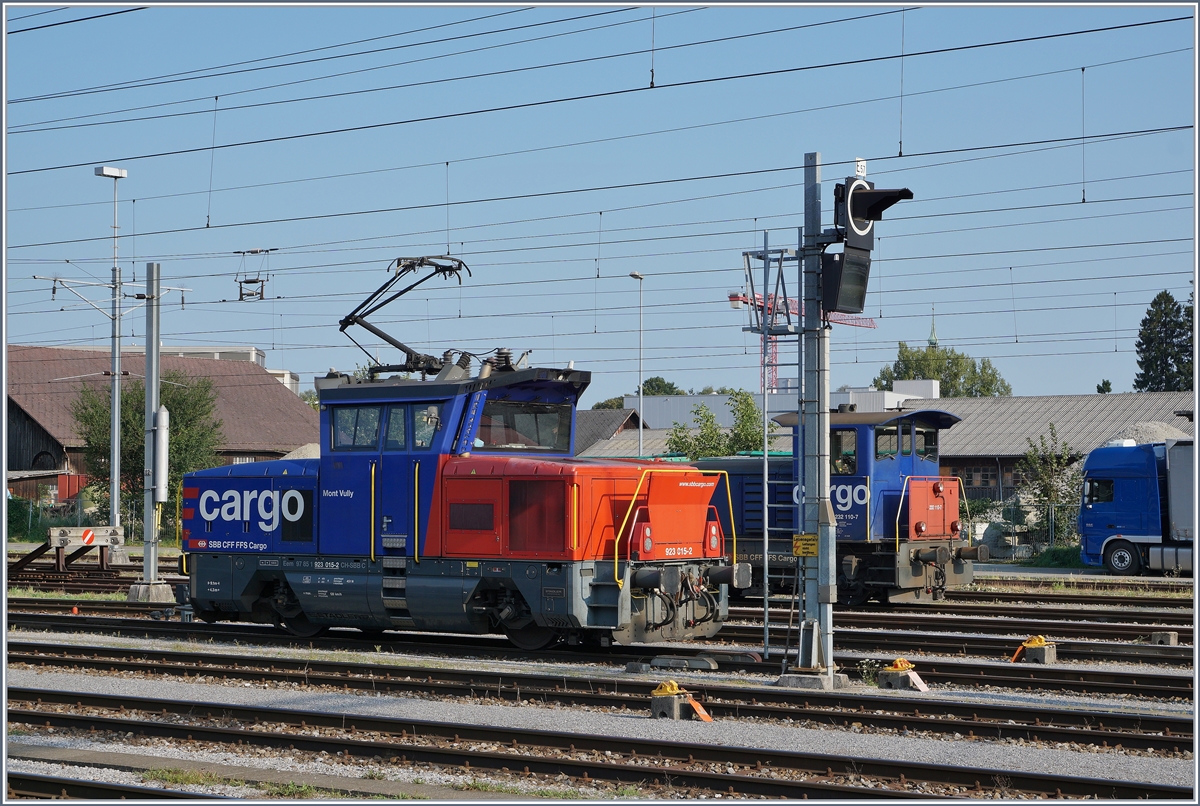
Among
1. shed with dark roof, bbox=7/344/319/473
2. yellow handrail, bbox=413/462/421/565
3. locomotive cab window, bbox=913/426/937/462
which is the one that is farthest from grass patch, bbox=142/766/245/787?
shed with dark roof, bbox=7/344/319/473

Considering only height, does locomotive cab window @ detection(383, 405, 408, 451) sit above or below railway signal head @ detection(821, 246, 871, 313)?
below

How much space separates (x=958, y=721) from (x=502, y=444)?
7035mm

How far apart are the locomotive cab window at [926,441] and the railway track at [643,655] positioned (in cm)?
748

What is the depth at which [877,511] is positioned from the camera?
68.2ft

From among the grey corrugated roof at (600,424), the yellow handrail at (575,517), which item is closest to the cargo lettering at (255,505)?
the yellow handrail at (575,517)

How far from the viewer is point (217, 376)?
62.5 meters

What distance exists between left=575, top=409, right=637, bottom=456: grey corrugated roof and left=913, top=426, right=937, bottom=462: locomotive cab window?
42.5m

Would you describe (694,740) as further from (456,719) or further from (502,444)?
(502,444)

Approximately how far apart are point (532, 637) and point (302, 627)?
12.5 feet

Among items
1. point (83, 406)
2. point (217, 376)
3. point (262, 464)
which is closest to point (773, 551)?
point (262, 464)

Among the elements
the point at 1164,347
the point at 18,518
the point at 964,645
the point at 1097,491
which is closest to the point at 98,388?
the point at 18,518

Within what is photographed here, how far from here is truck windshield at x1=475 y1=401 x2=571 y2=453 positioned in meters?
15.3

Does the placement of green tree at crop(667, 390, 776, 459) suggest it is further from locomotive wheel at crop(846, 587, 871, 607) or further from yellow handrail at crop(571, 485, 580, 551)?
yellow handrail at crop(571, 485, 580, 551)

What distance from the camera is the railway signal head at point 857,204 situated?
12250mm
